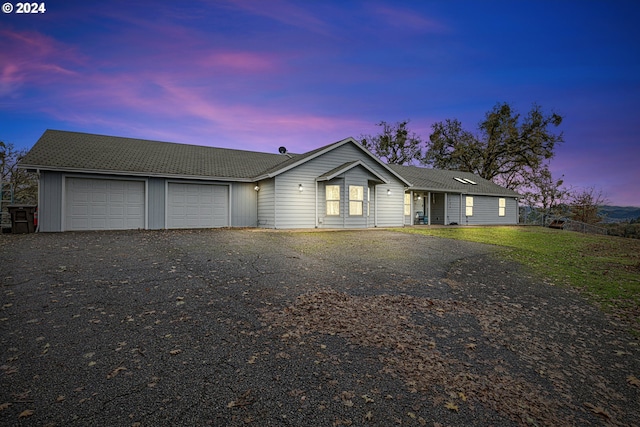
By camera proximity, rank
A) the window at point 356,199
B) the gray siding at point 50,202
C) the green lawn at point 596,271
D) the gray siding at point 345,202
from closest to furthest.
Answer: the green lawn at point 596,271, the gray siding at point 50,202, the gray siding at point 345,202, the window at point 356,199

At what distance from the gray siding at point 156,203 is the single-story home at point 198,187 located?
0.15ft

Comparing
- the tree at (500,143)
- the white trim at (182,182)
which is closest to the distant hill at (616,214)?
the tree at (500,143)

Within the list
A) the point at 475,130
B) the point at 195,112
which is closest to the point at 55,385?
the point at 195,112

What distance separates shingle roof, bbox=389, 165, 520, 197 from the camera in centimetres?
2217

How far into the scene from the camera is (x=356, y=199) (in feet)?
55.0

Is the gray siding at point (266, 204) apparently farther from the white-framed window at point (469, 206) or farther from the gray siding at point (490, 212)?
the white-framed window at point (469, 206)

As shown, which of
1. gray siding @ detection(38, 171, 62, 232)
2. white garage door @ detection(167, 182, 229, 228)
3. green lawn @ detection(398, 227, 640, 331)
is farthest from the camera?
white garage door @ detection(167, 182, 229, 228)

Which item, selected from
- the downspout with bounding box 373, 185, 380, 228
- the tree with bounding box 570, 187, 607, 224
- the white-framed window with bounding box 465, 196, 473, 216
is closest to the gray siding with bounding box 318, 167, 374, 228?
the downspout with bounding box 373, 185, 380, 228

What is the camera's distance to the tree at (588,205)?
28.3 m

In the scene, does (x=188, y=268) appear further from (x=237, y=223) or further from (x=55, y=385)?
(x=237, y=223)

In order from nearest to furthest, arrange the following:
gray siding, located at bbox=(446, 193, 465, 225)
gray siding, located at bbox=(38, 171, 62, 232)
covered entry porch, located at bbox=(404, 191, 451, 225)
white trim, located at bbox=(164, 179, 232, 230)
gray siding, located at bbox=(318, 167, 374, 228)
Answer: gray siding, located at bbox=(38, 171, 62, 232) → white trim, located at bbox=(164, 179, 232, 230) → gray siding, located at bbox=(318, 167, 374, 228) → covered entry porch, located at bbox=(404, 191, 451, 225) → gray siding, located at bbox=(446, 193, 465, 225)

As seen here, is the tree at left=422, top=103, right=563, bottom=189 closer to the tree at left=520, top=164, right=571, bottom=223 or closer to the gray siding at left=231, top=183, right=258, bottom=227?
the tree at left=520, top=164, right=571, bottom=223

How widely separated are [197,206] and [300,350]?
47.3 feet

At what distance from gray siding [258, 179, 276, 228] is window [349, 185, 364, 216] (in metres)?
4.44
